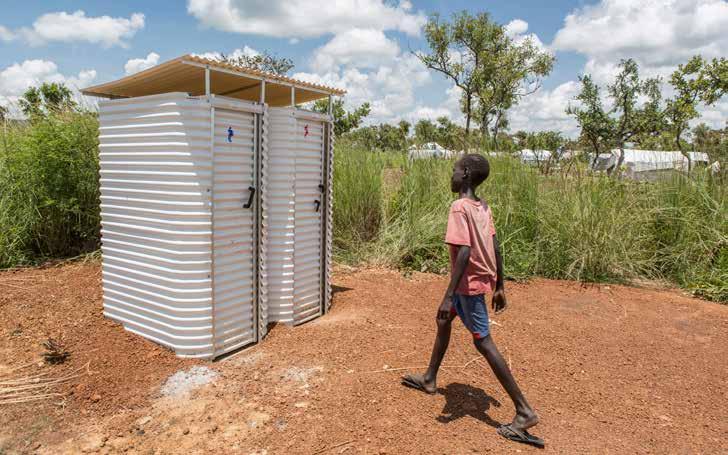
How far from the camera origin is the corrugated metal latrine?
3.39 meters

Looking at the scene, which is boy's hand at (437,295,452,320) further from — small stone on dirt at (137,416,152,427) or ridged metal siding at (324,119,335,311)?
ridged metal siding at (324,119,335,311)

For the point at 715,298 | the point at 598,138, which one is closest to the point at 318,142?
the point at 715,298

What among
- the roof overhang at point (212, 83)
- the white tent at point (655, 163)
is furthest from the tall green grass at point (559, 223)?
the roof overhang at point (212, 83)

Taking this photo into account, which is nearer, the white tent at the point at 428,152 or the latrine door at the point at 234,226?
the latrine door at the point at 234,226

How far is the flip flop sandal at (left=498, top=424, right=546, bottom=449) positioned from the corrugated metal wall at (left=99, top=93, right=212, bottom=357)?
218 centimetres

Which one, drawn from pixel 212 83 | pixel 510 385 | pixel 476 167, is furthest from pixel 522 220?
pixel 212 83

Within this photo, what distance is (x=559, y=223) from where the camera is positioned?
6242 mm

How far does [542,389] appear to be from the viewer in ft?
11.0

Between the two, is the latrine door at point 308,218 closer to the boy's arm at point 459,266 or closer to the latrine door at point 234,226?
the latrine door at point 234,226

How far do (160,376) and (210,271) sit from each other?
797 millimetres

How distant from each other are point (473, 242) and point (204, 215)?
1.88 m

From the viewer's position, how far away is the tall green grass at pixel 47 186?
616 centimetres

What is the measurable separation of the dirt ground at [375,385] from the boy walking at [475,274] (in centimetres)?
19

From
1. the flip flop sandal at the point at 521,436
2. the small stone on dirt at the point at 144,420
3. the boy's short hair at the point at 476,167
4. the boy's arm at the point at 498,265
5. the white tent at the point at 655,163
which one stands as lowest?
the small stone on dirt at the point at 144,420
